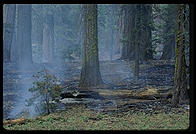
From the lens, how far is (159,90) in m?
8.01

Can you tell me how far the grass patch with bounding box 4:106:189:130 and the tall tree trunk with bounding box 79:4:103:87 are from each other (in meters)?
1.09

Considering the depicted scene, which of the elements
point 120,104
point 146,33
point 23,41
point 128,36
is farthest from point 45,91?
point 146,33

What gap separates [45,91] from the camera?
748cm

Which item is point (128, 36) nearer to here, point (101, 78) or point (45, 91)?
point (101, 78)

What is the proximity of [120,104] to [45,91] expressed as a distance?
1.76 m

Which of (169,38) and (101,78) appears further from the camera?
(169,38)

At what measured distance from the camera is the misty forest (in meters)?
6.38

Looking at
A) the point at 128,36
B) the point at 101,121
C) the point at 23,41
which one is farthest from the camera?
the point at 128,36

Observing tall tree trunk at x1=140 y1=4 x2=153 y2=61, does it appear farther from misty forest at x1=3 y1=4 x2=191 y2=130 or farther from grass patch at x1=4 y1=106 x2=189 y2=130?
grass patch at x1=4 y1=106 x2=189 y2=130

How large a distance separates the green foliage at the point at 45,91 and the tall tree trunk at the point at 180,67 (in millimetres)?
2748

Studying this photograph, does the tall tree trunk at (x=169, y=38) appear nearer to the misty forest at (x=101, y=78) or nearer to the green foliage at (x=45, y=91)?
the misty forest at (x=101, y=78)

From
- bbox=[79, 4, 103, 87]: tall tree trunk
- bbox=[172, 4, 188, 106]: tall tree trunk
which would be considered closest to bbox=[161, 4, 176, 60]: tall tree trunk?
bbox=[172, 4, 188, 106]: tall tree trunk

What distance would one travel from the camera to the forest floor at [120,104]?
233 inches

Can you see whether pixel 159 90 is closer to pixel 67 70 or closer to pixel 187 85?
pixel 187 85
